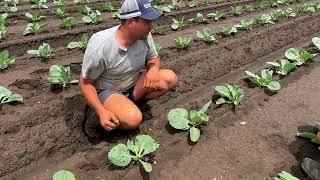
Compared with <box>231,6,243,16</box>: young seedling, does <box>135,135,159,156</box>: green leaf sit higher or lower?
higher

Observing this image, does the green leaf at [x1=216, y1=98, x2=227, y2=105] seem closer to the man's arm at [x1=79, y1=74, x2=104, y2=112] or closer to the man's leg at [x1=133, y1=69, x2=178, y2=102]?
the man's leg at [x1=133, y1=69, x2=178, y2=102]

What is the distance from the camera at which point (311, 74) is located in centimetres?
548

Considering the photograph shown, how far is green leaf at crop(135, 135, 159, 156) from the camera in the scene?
11.6 feet

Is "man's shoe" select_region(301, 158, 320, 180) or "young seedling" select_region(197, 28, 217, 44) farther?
"young seedling" select_region(197, 28, 217, 44)

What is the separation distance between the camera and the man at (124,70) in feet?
11.3

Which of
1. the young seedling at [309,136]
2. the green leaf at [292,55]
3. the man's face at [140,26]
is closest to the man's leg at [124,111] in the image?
the man's face at [140,26]

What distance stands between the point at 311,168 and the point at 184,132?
46.8 inches

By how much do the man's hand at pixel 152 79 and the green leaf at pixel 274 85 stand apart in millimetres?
1586

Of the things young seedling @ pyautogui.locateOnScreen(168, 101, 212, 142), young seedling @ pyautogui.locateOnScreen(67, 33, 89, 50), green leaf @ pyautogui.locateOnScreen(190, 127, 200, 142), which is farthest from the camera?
young seedling @ pyautogui.locateOnScreen(67, 33, 89, 50)

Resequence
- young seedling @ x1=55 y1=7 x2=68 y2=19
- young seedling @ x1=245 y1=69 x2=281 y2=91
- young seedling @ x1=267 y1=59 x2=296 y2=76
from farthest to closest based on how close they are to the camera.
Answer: young seedling @ x1=55 y1=7 x2=68 y2=19
young seedling @ x1=267 y1=59 x2=296 y2=76
young seedling @ x1=245 y1=69 x2=281 y2=91

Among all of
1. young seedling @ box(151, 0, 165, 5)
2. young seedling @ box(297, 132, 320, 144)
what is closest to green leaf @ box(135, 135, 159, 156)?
young seedling @ box(297, 132, 320, 144)

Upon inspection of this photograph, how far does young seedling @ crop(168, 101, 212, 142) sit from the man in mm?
291

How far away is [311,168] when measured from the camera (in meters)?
3.41

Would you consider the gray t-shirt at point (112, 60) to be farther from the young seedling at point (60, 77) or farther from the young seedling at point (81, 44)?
the young seedling at point (81, 44)
